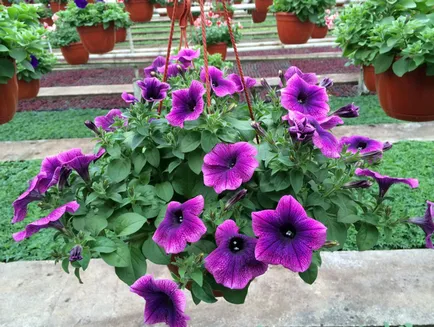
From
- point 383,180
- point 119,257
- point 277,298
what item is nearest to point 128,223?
point 119,257

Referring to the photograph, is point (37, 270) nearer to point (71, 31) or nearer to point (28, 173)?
point (28, 173)

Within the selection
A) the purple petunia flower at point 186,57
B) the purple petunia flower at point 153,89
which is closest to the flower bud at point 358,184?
the purple petunia flower at point 153,89

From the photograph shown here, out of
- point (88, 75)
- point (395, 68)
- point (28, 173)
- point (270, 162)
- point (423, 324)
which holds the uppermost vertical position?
point (270, 162)

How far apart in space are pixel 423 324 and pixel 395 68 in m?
0.99

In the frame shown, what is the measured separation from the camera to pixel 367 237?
92 cm

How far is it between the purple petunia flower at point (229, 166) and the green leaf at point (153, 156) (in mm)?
164

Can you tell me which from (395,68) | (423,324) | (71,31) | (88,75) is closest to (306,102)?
(395,68)

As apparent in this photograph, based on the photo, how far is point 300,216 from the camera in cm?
69

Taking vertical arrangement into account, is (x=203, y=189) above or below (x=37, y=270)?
above

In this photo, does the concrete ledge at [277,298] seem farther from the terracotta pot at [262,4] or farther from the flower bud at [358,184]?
the terracotta pot at [262,4]

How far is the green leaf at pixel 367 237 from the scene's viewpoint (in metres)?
0.92

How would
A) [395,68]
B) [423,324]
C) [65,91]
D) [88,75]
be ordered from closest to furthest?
[423,324] < [395,68] < [65,91] < [88,75]

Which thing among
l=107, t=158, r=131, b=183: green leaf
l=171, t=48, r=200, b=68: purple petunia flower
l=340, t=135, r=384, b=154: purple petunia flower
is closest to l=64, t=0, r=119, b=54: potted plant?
l=171, t=48, r=200, b=68: purple petunia flower

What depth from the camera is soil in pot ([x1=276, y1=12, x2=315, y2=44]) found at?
3.84 meters
